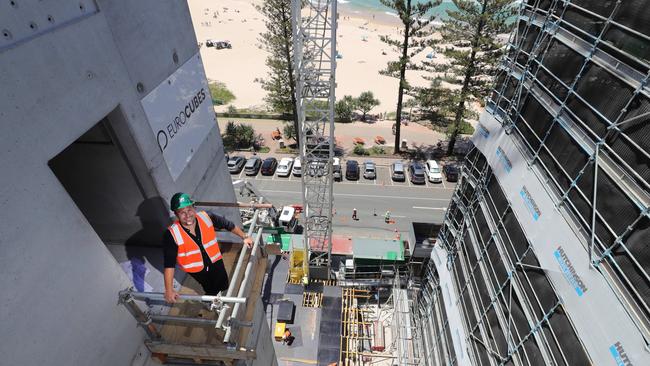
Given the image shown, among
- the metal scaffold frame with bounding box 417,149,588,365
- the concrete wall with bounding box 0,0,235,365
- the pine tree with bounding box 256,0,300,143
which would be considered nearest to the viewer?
the concrete wall with bounding box 0,0,235,365

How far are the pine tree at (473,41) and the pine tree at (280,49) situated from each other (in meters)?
15.2

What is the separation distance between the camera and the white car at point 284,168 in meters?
36.5

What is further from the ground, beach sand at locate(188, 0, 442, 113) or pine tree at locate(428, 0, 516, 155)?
beach sand at locate(188, 0, 442, 113)

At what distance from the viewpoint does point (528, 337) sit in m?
7.95

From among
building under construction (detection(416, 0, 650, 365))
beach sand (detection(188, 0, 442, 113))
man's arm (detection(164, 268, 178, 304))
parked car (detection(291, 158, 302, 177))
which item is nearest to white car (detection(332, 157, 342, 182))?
parked car (detection(291, 158, 302, 177))

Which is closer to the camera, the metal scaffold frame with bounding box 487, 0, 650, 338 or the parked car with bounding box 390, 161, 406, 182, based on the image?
the metal scaffold frame with bounding box 487, 0, 650, 338

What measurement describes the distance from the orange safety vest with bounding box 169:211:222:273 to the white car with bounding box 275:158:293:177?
102ft

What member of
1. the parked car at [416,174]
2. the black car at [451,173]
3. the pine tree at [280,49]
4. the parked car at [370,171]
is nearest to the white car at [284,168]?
the pine tree at [280,49]

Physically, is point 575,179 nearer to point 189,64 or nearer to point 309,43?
point 189,64

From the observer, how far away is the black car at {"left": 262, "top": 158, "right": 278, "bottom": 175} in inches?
1454

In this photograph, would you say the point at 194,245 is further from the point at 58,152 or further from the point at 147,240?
the point at 58,152

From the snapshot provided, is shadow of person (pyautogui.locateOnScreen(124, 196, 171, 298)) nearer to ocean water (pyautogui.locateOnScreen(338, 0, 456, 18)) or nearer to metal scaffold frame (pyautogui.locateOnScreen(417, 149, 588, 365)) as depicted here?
metal scaffold frame (pyautogui.locateOnScreen(417, 149, 588, 365))

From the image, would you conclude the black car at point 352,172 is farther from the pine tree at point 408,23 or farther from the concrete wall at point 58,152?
the concrete wall at point 58,152

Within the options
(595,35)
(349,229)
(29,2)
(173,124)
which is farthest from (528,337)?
(349,229)
